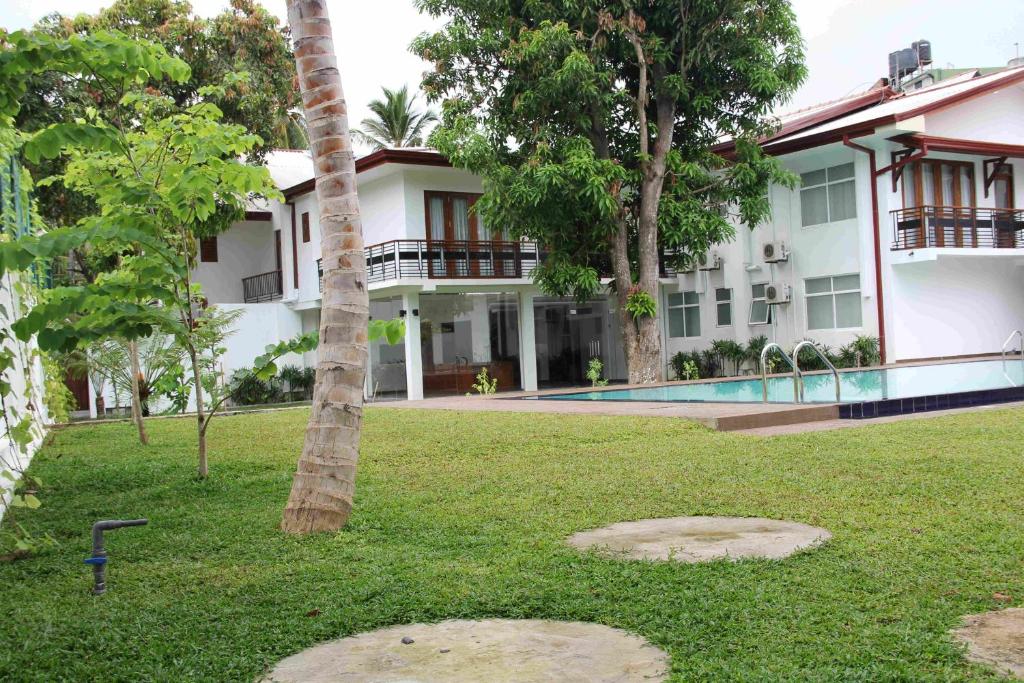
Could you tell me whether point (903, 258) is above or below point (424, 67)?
below

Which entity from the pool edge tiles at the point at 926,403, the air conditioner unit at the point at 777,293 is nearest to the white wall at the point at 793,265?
the air conditioner unit at the point at 777,293

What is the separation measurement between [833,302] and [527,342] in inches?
301

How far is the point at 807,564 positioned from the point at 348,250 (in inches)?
130

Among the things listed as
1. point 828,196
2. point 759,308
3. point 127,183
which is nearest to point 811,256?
point 828,196

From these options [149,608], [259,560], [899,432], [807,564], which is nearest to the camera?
[149,608]

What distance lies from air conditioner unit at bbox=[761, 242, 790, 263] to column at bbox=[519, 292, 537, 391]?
20.0ft

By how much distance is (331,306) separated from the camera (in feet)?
20.2

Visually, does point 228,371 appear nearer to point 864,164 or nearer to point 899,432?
point 864,164

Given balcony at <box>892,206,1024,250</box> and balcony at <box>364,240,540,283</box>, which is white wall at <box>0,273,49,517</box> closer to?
balcony at <box>364,240,540,283</box>

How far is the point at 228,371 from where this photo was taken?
82.0ft

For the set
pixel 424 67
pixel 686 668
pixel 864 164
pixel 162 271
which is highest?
pixel 424 67

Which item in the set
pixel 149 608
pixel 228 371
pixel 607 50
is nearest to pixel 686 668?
pixel 149 608

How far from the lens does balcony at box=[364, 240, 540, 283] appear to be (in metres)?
23.0

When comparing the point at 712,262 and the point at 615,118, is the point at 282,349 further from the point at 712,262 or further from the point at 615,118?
the point at 712,262
